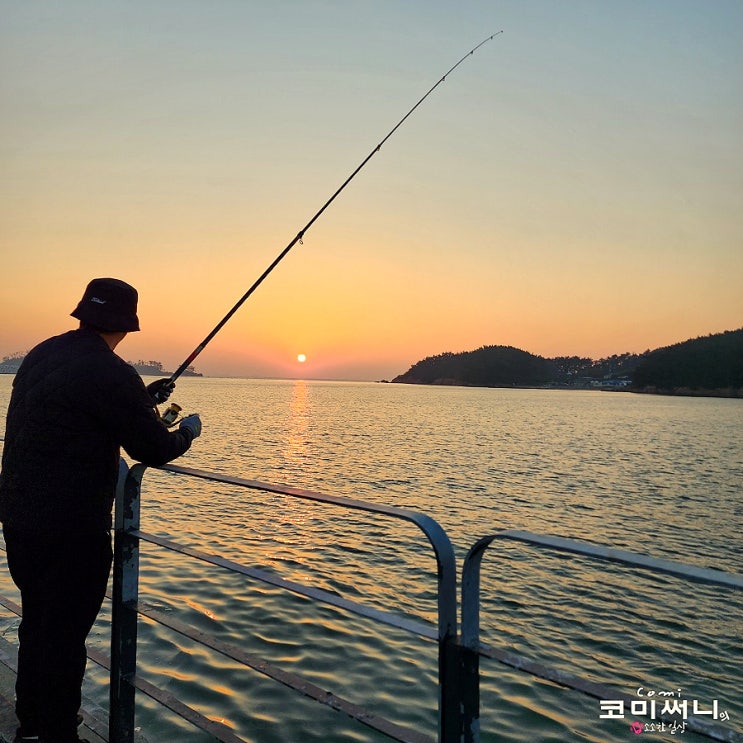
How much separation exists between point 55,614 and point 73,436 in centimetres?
72

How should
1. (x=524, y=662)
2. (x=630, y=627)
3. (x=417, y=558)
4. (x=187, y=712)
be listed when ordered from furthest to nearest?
(x=417, y=558) < (x=630, y=627) < (x=187, y=712) < (x=524, y=662)

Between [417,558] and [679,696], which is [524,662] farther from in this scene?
[417,558]

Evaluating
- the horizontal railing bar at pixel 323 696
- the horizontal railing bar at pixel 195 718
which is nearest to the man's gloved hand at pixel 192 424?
the horizontal railing bar at pixel 323 696

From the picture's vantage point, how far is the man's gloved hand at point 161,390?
3629mm

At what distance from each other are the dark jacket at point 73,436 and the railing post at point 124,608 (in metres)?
0.21

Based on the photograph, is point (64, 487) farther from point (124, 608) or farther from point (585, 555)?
point (585, 555)

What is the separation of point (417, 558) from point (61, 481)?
1035 centimetres

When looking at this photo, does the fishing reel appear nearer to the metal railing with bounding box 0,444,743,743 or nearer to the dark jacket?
the metal railing with bounding box 0,444,743,743

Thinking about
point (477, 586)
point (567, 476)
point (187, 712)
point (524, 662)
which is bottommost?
point (567, 476)

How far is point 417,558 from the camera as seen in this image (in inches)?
486

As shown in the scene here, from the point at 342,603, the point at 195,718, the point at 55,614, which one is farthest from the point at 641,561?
the point at 55,614

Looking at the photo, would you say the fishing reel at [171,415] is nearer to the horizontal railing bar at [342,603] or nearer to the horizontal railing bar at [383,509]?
the horizontal railing bar at [342,603]

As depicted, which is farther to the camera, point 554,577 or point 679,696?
point 554,577

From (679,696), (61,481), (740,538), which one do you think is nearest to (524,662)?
(61,481)
